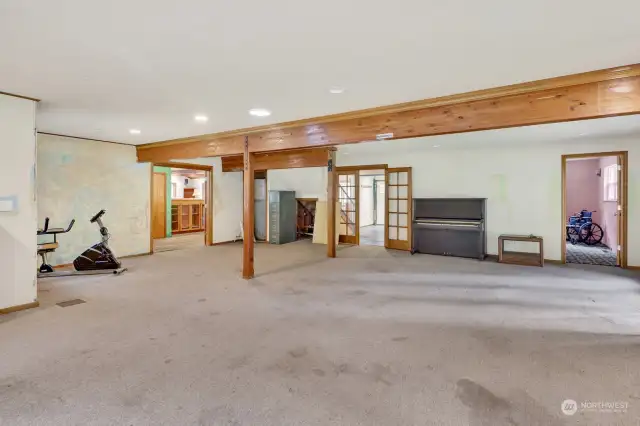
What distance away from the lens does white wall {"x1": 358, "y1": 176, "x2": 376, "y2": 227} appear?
524 inches

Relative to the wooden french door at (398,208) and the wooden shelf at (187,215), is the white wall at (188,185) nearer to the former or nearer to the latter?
the wooden shelf at (187,215)

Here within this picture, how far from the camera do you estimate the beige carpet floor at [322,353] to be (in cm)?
184

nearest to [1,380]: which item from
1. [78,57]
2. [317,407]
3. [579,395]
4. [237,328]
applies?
[237,328]

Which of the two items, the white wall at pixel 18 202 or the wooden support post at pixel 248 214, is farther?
the wooden support post at pixel 248 214

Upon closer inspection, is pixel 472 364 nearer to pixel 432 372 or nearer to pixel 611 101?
pixel 432 372

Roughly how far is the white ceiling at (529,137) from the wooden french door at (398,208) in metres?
0.83

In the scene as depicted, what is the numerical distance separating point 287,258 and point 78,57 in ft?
15.5

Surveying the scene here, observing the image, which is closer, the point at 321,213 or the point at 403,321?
the point at 403,321

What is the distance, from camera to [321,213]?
28.6ft

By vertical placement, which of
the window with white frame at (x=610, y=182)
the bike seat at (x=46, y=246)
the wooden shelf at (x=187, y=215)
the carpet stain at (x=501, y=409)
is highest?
the window with white frame at (x=610, y=182)

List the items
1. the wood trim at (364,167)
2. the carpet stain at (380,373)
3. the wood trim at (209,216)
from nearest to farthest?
1. the carpet stain at (380,373)
2. the wood trim at (364,167)
3. the wood trim at (209,216)

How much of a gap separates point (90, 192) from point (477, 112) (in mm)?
6423

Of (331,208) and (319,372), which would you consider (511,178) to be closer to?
(331,208)

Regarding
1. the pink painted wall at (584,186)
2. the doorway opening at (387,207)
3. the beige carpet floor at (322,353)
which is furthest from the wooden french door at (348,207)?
the pink painted wall at (584,186)
